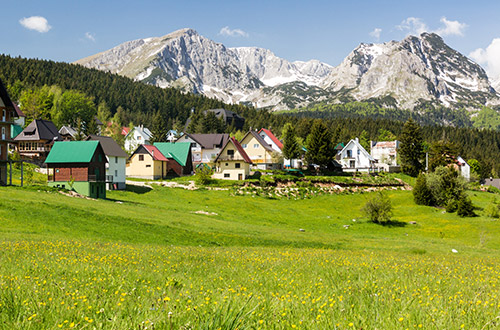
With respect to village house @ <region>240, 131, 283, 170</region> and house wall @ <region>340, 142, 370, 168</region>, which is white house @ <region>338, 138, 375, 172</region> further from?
village house @ <region>240, 131, 283, 170</region>

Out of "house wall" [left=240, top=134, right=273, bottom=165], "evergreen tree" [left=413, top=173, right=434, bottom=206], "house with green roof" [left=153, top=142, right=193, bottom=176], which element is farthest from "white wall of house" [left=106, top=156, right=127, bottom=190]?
"evergreen tree" [left=413, top=173, right=434, bottom=206]

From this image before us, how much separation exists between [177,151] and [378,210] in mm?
54205

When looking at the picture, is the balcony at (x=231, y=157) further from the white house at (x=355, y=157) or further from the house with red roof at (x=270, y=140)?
the white house at (x=355, y=157)

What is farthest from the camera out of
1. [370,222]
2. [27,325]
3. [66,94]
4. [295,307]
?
[66,94]

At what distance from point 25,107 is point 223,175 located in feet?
265

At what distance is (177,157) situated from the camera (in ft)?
307

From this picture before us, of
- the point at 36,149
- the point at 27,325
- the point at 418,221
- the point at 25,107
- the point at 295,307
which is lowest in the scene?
the point at 418,221

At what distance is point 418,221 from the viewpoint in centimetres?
5650

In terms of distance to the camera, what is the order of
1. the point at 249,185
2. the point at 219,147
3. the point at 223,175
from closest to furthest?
the point at 249,185
the point at 223,175
the point at 219,147

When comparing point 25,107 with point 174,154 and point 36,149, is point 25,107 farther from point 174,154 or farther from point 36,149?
point 174,154

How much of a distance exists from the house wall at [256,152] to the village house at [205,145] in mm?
7212

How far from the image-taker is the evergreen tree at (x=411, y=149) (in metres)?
109

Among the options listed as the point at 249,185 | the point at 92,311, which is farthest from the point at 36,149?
the point at 92,311

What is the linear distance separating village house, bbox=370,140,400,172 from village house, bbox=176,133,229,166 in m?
52.9
